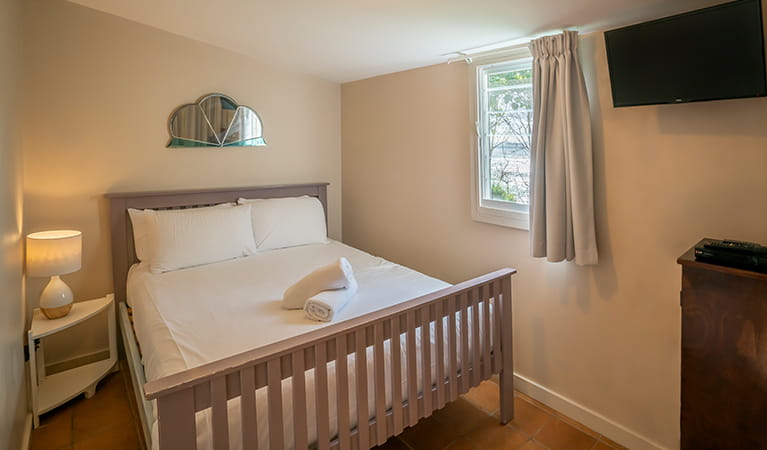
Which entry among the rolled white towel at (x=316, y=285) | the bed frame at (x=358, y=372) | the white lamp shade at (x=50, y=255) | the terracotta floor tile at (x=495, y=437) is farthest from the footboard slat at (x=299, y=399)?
the white lamp shade at (x=50, y=255)

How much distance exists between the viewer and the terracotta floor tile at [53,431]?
2135mm

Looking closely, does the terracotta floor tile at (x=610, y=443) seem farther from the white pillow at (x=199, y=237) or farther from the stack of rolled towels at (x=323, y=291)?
the white pillow at (x=199, y=237)

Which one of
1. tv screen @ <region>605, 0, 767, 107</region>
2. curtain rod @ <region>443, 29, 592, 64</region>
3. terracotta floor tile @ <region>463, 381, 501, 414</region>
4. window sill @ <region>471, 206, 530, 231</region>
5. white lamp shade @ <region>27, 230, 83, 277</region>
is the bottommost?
terracotta floor tile @ <region>463, 381, 501, 414</region>

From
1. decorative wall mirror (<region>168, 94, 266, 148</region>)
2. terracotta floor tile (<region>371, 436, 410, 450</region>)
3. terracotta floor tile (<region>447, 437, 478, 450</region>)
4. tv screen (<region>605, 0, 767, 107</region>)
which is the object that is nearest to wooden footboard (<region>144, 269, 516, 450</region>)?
terracotta floor tile (<region>447, 437, 478, 450</region>)

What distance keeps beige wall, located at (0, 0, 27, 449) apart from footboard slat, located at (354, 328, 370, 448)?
1.29 meters

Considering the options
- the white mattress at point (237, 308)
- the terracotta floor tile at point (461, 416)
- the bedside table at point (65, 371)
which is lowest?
the terracotta floor tile at point (461, 416)

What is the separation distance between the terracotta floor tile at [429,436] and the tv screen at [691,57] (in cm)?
183

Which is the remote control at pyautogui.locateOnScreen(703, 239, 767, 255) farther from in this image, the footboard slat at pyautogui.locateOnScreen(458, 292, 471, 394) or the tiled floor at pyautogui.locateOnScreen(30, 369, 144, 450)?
the tiled floor at pyautogui.locateOnScreen(30, 369, 144, 450)

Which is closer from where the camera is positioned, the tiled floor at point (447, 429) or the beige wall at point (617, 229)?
the beige wall at point (617, 229)

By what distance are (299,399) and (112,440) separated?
1447mm

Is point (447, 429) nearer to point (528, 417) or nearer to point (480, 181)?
point (528, 417)

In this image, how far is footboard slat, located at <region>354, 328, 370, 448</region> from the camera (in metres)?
1.60

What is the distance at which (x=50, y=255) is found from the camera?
2.36 m

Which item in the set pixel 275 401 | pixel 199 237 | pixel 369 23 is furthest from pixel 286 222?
pixel 275 401
